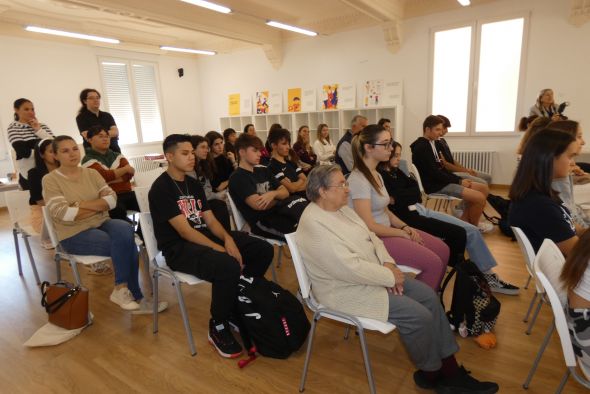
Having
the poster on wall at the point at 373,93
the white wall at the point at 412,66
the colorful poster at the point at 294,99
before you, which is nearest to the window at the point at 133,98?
the white wall at the point at 412,66

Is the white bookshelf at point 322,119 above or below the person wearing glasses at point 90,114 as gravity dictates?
below

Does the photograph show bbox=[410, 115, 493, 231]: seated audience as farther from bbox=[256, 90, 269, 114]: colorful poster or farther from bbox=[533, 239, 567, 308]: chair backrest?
bbox=[256, 90, 269, 114]: colorful poster

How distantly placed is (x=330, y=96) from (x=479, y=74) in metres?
2.82

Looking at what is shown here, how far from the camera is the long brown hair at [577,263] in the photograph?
129 cm

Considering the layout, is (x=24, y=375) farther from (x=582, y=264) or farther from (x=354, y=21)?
(x=354, y=21)

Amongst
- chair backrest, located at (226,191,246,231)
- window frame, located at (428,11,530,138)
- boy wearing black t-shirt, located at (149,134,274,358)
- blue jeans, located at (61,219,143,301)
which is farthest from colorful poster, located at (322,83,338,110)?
blue jeans, located at (61,219,143,301)

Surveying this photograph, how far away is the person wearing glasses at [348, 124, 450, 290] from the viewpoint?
2.10 meters

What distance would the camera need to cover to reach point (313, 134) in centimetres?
805

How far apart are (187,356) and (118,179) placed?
1821 millimetres

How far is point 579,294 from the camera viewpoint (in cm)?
136

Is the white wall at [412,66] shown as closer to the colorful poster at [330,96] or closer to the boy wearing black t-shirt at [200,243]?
the colorful poster at [330,96]

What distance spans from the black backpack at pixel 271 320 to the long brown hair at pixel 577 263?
1303 millimetres

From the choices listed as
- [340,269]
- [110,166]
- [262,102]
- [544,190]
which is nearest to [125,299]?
[110,166]

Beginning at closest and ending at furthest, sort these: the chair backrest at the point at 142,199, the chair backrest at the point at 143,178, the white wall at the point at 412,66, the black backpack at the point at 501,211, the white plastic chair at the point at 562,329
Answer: the white plastic chair at the point at 562,329
the chair backrest at the point at 142,199
the chair backrest at the point at 143,178
the black backpack at the point at 501,211
the white wall at the point at 412,66
